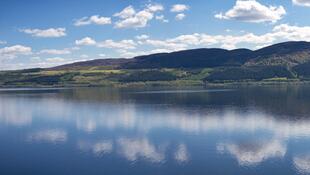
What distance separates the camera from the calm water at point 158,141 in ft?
176

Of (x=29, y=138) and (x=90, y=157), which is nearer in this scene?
(x=90, y=157)

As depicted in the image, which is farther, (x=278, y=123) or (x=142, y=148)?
(x=278, y=123)

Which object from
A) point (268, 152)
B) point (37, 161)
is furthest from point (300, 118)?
point (37, 161)

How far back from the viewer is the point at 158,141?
2835 inches

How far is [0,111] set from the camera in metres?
130

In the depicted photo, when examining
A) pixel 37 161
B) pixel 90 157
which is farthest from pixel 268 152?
pixel 37 161

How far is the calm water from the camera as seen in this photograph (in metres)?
53.7

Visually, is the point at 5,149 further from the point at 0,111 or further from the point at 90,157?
the point at 0,111

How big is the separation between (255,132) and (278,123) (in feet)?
44.5

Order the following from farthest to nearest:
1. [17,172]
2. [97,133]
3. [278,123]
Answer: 1. [278,123]
2. [97,133]
3. [17,172]

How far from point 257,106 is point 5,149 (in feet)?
280

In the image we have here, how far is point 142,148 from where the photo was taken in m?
65.7

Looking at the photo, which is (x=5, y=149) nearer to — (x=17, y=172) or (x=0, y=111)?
(x=17, y=172)

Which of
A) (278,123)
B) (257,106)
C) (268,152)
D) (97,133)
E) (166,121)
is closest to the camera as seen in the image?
(268,152)
